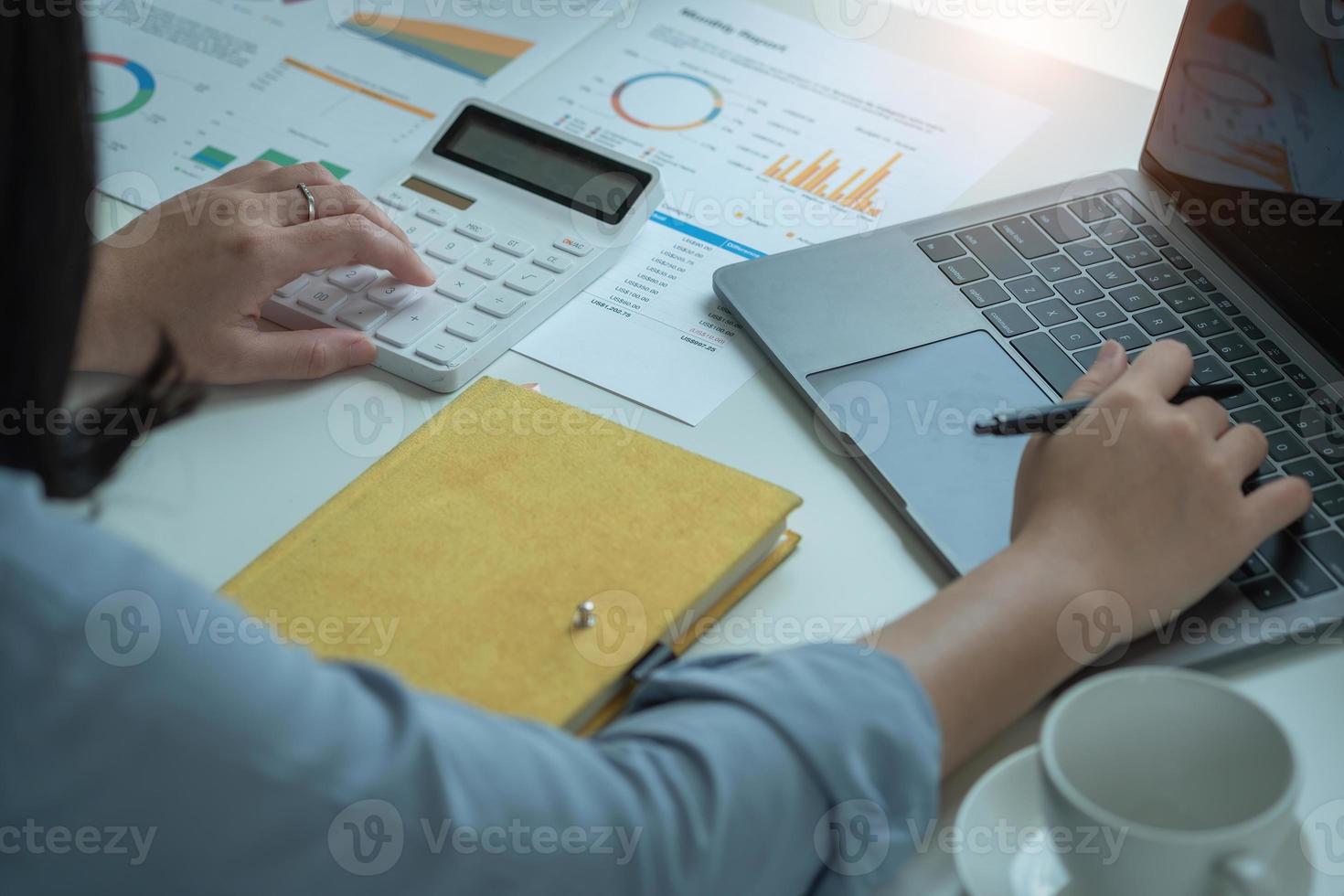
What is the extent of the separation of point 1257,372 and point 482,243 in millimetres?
486

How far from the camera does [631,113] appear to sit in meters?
0.99

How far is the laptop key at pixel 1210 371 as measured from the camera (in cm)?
71

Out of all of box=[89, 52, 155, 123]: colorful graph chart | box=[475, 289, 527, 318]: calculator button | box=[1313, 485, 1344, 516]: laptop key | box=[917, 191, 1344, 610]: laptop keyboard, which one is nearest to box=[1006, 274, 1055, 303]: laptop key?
box=[917, 191, 1344, 610]: laptop keyboard

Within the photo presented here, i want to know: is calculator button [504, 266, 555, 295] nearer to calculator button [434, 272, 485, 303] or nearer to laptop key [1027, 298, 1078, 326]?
calculator button [434, 272, 485, 303]

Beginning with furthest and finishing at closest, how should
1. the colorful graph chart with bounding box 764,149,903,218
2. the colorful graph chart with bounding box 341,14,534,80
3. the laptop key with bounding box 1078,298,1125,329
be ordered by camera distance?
the colorful graph chart with bounding box 341,14,534,80
the colorful graph chart with bounding box 764,149,903,218
the laptop key with bounding box 1078,298,1125,329

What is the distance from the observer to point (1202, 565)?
1.92 ft

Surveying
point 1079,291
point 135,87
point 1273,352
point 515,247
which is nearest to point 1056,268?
point 1079,291

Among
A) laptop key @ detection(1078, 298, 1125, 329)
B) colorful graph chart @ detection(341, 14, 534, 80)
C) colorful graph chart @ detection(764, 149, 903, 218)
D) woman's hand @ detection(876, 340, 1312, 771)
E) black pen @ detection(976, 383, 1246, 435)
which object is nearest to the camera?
woman's hand @ detection(876, 340, 1312, 771)

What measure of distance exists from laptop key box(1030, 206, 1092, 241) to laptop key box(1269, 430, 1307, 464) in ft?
0.68

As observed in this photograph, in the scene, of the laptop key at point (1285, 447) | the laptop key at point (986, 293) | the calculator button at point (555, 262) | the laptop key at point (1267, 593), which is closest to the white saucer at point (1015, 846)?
the laptop key at point (1267, 593)

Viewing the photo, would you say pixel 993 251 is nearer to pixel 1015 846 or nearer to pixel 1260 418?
pixel 1260 418

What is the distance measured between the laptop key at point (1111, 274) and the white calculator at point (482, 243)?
0.99 feet

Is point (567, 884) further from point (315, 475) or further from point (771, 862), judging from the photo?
point (315, 475)

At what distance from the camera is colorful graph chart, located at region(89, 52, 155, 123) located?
38.5 inches
